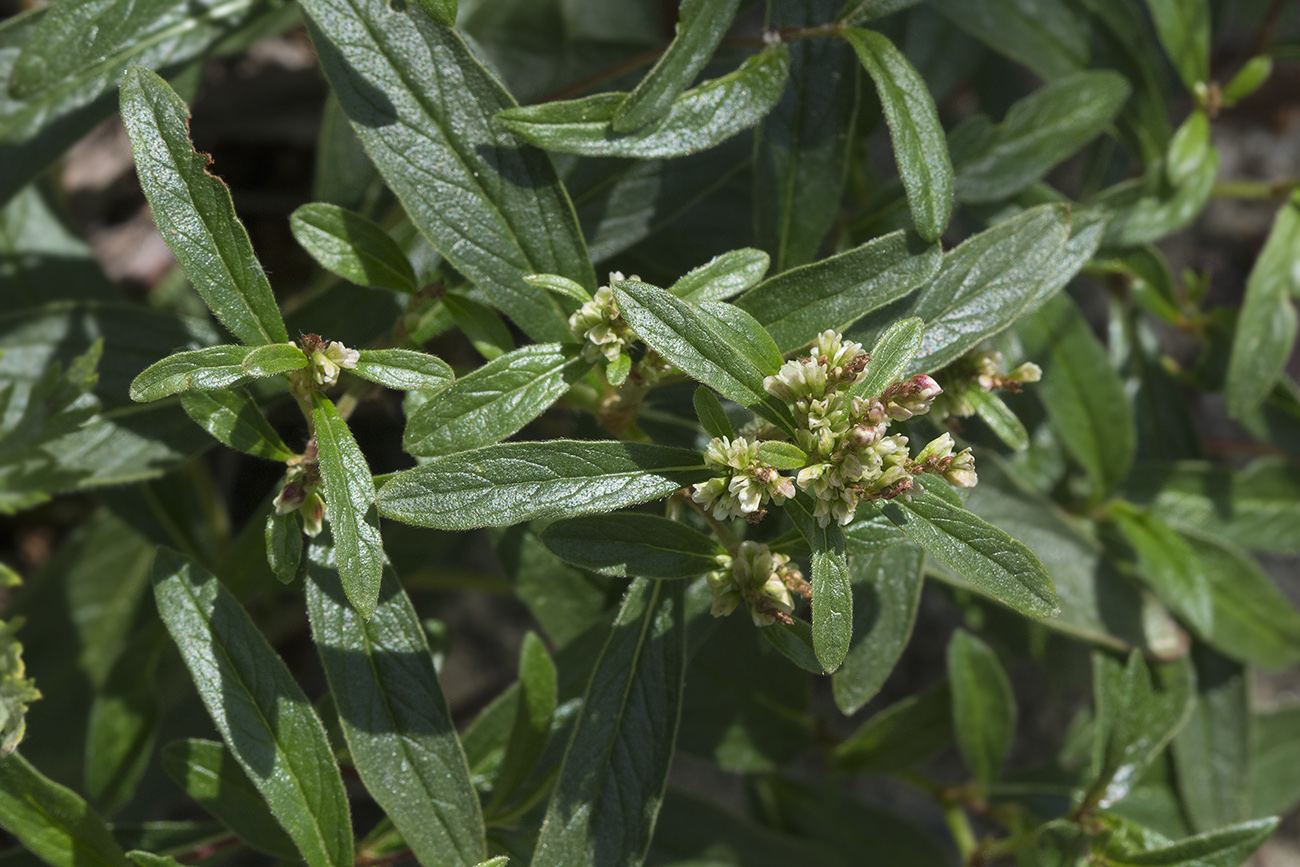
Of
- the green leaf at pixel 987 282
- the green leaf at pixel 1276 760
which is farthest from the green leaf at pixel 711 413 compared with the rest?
the green leaf at pixel 1276 760

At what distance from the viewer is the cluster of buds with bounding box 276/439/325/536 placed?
4.31ft

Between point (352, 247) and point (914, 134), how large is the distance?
83 centimetres

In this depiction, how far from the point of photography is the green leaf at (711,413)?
1.30 meters

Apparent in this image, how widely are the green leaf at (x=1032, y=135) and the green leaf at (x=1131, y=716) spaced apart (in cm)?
93

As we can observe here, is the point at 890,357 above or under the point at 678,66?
under

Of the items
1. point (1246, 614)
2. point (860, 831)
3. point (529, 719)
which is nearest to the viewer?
point (529, 719)

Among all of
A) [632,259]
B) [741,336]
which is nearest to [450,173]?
[741,336]

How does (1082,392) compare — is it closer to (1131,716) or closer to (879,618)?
(1131,716)

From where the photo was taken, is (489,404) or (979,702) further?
(979,702)

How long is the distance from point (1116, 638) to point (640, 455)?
1218mm

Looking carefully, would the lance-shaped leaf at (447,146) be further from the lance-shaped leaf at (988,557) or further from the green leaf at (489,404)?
the lance-shaped leaf at (988,557)

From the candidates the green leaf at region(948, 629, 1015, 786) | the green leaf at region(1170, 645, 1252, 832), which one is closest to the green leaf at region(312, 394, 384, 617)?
the green leaf at region(948, 629, 1015, 786)

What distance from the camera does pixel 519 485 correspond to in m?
1.22

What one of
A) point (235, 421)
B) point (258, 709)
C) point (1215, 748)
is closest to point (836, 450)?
point (235, 421)
